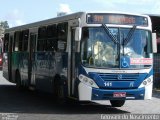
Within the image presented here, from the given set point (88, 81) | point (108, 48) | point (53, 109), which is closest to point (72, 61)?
point (88, 81)

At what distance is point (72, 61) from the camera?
1623cm

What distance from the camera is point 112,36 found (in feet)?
51.7

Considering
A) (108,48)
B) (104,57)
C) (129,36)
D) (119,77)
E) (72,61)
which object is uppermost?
(129,36)

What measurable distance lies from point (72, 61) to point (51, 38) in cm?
242

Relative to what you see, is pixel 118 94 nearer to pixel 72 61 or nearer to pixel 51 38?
pixel 72 61

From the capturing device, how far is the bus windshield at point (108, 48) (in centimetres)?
1555

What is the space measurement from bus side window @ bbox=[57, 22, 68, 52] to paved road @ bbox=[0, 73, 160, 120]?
79.6 inches

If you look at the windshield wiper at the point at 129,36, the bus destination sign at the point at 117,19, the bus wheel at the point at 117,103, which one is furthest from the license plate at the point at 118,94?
the bus destination sign at the point at 117,19

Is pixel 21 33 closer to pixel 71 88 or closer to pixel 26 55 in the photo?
pixel 26 55

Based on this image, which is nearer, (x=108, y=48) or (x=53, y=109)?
(x=108, y=48)

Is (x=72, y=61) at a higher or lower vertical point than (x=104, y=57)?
lower

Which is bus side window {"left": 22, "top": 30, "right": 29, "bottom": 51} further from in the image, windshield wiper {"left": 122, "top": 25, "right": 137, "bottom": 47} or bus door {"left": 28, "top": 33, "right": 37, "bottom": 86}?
windshield wiper {"left": 122, "top": 25, "right": 137, "bottom": 47}

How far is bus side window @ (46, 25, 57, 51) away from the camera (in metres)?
18.0

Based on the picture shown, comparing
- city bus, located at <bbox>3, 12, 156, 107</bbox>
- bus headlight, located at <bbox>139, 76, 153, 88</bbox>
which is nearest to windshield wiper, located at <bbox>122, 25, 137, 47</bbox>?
city bus, located at <bbox>3, 12, 156, 107</bbox>
